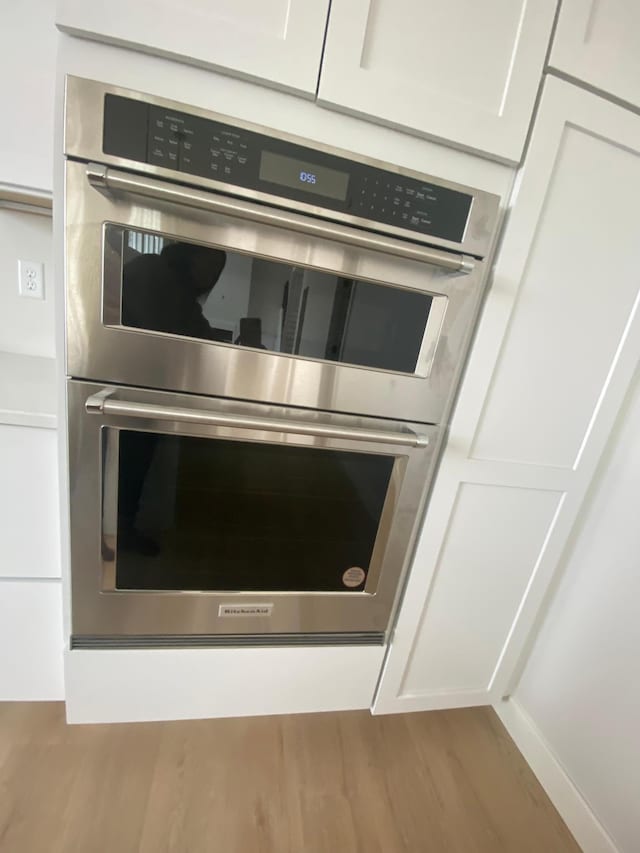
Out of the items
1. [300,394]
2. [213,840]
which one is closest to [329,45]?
[300,394]

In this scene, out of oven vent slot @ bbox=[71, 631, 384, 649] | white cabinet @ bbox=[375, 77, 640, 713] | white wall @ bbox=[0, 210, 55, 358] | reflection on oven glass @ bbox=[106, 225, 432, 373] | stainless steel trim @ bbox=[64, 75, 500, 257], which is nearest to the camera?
stainless steel trim @ bbox=[64, 75, 500, 257]

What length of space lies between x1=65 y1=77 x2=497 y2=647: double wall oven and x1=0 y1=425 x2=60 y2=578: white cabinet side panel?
4.6 inches

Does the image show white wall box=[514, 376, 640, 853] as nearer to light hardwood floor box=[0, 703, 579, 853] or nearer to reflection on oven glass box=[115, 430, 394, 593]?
light hardwood floor box=[0, 703, 579, 853]

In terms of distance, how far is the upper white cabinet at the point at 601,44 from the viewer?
0.77 meters

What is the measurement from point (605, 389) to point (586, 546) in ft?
1.59

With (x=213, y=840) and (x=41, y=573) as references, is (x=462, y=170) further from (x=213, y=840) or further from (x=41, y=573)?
(x=213, y=840)

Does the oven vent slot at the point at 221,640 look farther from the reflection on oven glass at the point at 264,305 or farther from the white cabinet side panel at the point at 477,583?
the reflection on oven glass at the point at 264,305

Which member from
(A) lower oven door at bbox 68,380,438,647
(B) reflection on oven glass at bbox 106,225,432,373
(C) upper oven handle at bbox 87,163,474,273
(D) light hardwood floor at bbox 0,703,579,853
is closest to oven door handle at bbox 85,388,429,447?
(A) lower oven door at bbox 68,380,438,647

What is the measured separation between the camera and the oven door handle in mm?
744

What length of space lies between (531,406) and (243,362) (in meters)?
0.74

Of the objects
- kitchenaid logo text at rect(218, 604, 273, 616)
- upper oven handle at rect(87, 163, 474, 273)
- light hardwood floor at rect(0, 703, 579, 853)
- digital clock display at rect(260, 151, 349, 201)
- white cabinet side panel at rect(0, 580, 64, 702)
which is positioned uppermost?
digital clock display at rect(260, 151, 349, 201)

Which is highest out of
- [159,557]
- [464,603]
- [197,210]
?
[197,210]

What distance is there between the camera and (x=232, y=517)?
36.1 inches

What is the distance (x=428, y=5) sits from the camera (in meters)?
0.71
